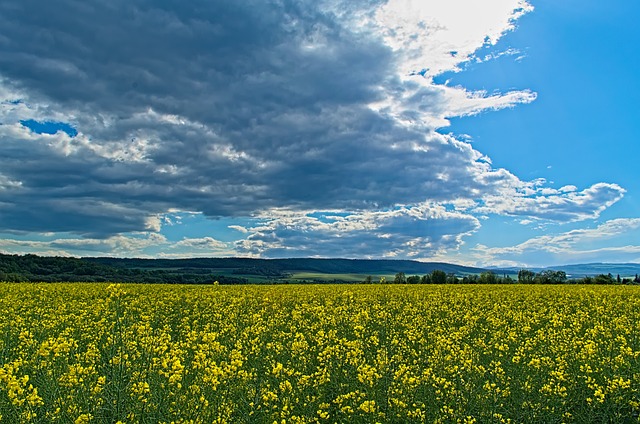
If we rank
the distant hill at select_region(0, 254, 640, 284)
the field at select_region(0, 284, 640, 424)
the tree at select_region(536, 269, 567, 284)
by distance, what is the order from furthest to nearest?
the tree at select_region(536, 269, 567, 284), the distant hill at select_region(0, 254, 640, 284), the field at select_region(0, 284, 640, 424)

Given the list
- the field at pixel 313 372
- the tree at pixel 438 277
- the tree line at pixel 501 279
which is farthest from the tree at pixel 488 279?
the field at pixel 313 372

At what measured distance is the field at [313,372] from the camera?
709 centimetres

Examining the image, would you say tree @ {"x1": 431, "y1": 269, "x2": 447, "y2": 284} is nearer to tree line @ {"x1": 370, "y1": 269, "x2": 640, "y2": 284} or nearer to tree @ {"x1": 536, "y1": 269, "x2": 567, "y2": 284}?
tree line @ {"x1": 370, "y1": 269, "x2": 640, "y2": 284}

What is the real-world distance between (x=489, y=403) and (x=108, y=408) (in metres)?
6.71

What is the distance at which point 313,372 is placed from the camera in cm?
998

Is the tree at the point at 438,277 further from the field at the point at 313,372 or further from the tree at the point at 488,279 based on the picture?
the field at the point at 313,372

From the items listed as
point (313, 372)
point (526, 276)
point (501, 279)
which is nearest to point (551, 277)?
point (526, 276)

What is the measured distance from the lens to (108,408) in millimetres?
7066

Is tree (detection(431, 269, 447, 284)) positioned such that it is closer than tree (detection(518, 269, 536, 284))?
Yes

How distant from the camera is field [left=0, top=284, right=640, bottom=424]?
7.09 m

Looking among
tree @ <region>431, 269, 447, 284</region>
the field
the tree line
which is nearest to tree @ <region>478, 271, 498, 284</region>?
the tree line

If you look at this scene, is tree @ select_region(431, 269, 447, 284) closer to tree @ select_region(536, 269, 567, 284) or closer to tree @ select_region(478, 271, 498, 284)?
tree @ select_region(478, 271, 498, 284)

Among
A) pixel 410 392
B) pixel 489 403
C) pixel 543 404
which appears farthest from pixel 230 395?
pixel 543 404

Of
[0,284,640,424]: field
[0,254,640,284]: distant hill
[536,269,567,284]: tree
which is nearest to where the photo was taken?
[0,284,640,424]: field
